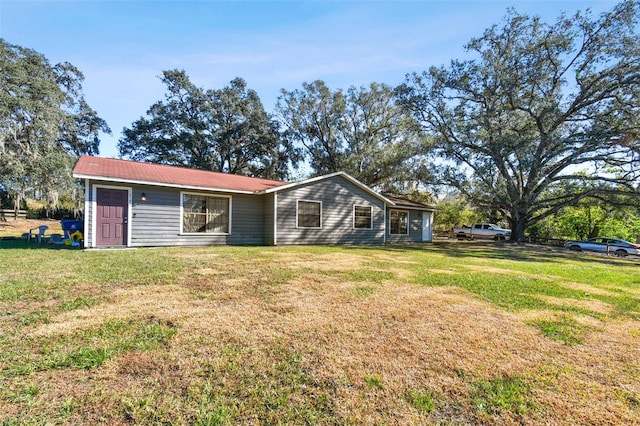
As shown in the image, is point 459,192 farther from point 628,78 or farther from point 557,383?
point 557,383

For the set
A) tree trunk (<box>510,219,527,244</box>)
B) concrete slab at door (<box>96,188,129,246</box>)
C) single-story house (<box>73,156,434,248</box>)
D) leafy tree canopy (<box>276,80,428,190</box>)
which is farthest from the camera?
leafy tree canopy (<box>276,80,428,190</box>)

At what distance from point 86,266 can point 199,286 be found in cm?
327

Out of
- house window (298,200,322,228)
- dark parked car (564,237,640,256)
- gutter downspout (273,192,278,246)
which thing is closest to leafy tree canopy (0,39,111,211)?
gutter downspout (273,192,278,246)

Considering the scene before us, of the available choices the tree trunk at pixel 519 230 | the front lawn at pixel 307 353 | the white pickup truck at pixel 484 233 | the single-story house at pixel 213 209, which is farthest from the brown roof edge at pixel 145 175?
the white pickup truck at pixel 484 233

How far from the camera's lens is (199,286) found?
16.5 ft

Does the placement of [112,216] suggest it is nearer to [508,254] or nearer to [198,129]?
[508,254]

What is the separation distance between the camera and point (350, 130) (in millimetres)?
28609

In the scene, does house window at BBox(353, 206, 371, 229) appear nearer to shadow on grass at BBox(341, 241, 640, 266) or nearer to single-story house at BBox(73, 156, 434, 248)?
single-story house at BBox(73, 156, 434, 248)

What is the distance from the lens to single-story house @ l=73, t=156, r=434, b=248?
961 cm

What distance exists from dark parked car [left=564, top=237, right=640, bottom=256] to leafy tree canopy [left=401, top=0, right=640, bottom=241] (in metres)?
3.60

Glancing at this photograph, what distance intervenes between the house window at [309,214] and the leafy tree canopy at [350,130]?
41.4 ft

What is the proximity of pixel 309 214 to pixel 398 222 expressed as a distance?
684 cm

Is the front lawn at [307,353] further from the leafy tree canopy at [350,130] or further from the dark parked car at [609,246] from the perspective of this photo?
the leafy tree canopy at [350,130]

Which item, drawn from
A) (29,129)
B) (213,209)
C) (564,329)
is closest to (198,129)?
(29,129)
